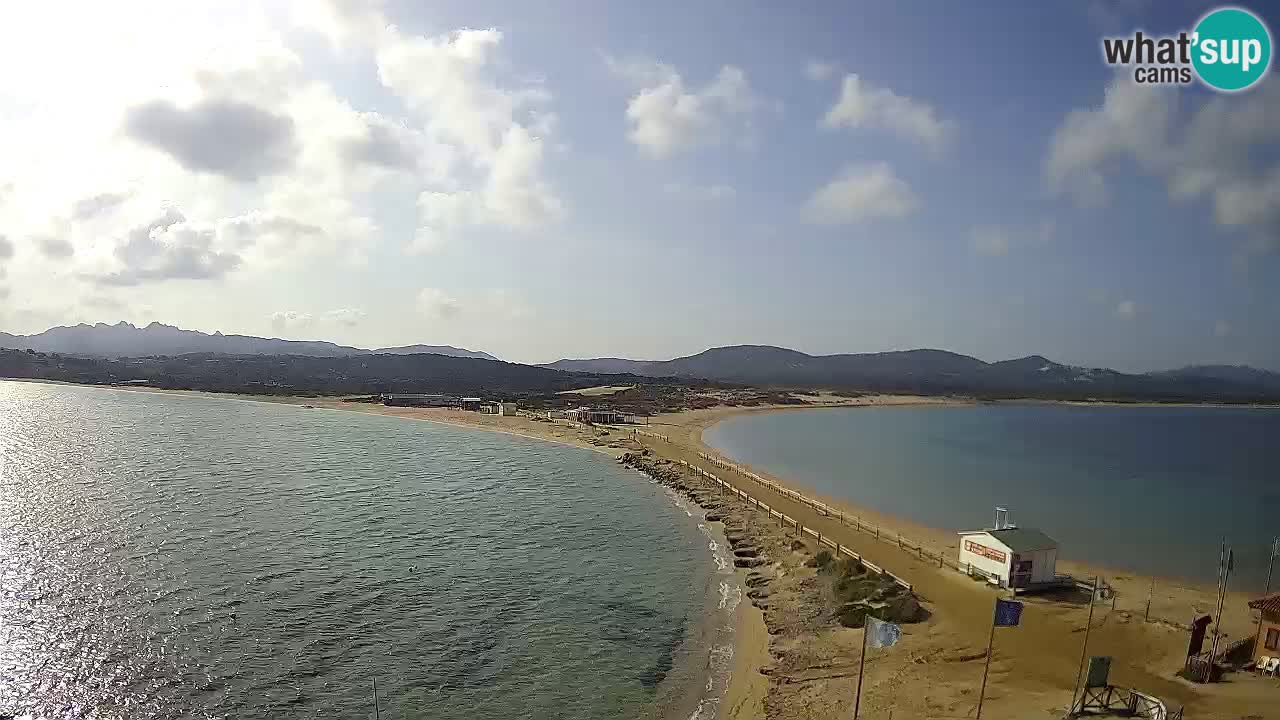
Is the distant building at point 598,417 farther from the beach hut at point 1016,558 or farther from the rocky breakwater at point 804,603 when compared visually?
the beach hut at point 1016,558

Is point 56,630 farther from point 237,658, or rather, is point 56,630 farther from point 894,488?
point 894,488

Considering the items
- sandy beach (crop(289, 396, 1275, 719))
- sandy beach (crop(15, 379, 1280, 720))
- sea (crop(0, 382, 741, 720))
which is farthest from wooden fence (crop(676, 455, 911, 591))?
sea (crop(0, 382, 741, 720))

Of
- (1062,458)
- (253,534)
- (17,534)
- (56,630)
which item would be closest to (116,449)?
(17,534)

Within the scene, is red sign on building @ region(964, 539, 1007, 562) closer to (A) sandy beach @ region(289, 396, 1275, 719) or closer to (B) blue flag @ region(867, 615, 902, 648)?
(A) sandy beach @ region(289, 396, 1275, 719)

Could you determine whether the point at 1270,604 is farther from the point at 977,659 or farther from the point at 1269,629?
the point at 977,659

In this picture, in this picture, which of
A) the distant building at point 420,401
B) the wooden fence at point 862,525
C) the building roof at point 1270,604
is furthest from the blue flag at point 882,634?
the distant building at point 420,401
